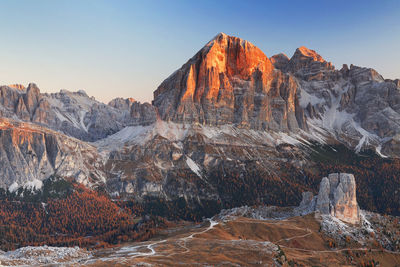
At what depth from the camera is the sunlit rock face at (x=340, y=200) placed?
17025cm

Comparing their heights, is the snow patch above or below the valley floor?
above

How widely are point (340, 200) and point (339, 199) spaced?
712 millimetres

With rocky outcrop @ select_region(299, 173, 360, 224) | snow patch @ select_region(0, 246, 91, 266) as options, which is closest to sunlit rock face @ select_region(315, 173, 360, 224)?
rocky outcrop @ select_region(299, 173, 360, 224)

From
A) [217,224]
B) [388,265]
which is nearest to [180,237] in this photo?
[217,224]

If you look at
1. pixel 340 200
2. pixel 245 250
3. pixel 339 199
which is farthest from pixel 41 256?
pixel 340 200

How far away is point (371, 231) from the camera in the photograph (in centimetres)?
16225

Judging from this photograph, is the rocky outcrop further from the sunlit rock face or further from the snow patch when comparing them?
the snow patch

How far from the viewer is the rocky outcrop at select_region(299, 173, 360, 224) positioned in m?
170

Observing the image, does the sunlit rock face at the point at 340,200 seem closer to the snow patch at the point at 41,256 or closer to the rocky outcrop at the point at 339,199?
the rocky outcrop at the point at 339,199

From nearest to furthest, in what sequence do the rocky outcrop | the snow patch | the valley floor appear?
the snow patch
the valley floor
the rocky outcrop

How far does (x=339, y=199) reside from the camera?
562 ft

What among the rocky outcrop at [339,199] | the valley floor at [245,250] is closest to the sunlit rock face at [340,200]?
the rocky outcrop at [339,199]

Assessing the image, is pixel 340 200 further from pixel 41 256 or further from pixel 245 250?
pixel 41 256

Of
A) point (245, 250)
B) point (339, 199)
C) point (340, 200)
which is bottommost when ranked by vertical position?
point (245, 250)
